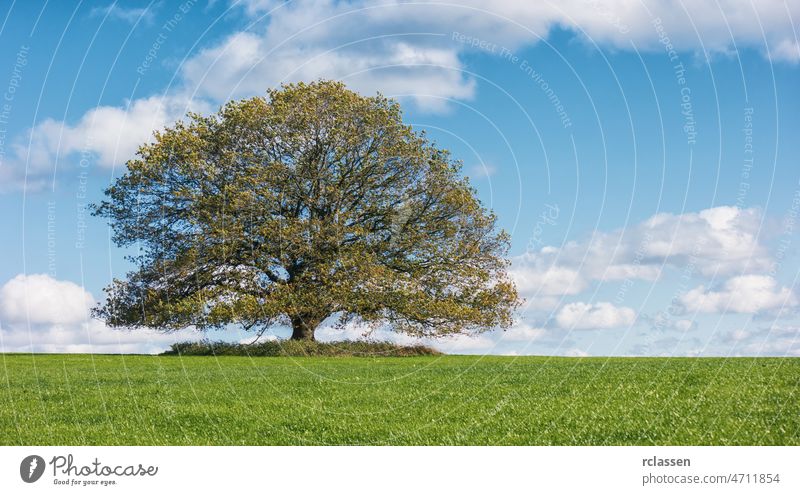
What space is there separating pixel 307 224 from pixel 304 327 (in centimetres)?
484

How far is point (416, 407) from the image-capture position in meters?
16.0

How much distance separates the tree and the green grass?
38.9 feet

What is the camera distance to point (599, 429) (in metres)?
13.0

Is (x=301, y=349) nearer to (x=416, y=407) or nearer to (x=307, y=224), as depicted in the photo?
(x=307, y=224)

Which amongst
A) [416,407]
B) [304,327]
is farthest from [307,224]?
[416,407]

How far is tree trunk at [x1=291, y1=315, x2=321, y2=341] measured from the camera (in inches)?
1490
